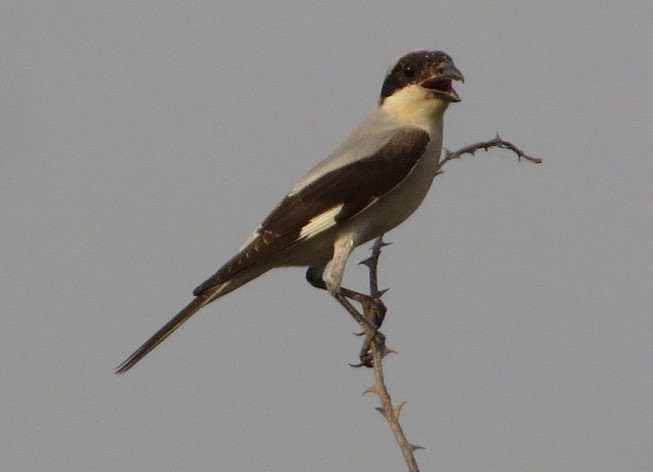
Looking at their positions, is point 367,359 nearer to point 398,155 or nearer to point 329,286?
point 329,286

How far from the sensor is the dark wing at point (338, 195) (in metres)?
5.02

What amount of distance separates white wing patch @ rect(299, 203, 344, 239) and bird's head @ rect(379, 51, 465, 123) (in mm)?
629

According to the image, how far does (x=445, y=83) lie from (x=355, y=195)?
695 millimetres

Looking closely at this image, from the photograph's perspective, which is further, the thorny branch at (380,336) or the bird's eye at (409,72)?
the bird's eye at (409,72)

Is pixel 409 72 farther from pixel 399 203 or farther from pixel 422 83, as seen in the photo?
pixel 399 203

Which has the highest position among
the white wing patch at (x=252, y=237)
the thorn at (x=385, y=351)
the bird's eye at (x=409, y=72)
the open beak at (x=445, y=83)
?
the bird's eye at (x=409, y=72)

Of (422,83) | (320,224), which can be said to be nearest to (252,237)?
(320,224)

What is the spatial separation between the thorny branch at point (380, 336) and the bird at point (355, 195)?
0.58ft

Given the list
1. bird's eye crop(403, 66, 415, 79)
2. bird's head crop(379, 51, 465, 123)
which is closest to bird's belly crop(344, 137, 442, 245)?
bird's head crop(379, 51, 465, 123)

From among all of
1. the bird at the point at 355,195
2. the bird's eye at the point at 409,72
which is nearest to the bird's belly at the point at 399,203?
the bird at the point at 355,195

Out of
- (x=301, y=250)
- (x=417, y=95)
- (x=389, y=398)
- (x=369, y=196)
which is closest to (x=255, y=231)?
(x=301, y=250)

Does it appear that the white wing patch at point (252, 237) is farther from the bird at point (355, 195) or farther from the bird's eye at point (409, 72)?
the bird's eye at point (409, 72)

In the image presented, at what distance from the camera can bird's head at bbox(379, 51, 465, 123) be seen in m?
5.15

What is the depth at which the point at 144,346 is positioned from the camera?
5.00 metres
